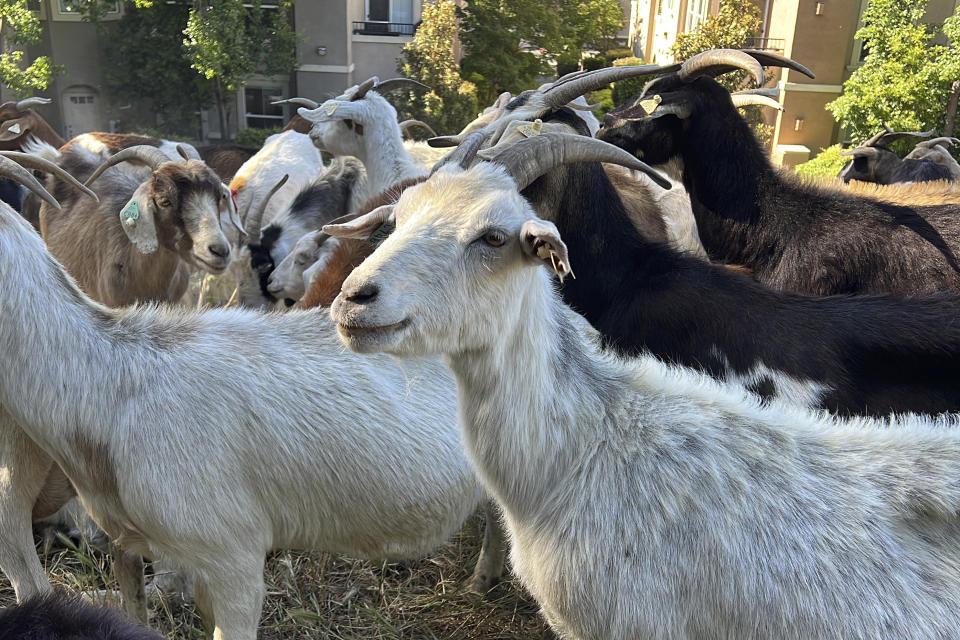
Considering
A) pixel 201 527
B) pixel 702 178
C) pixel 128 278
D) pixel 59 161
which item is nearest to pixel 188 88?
pixel 59 161

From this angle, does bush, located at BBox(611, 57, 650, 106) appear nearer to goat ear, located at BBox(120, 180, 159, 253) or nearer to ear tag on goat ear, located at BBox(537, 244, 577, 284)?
goat ear, located at BBox(120, 180, 159, 253)

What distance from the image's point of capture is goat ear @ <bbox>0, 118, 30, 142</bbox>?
25.5 feet

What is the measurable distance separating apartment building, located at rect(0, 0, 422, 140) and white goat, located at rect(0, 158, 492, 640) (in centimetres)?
1613

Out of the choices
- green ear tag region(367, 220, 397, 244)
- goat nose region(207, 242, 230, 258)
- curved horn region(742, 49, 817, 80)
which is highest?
curved horn region(742, 49, 817, 80)

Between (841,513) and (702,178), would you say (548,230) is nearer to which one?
(841,513)

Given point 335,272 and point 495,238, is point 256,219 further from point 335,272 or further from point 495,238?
point 495,238

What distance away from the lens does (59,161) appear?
274 inches

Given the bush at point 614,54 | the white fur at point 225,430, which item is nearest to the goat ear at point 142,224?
the white fur at point 225,430

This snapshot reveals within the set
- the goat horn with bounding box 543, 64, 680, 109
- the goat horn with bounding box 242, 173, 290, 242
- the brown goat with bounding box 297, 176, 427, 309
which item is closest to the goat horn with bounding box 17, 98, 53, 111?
the goat horn with bounding box 242, 173, 290, 242

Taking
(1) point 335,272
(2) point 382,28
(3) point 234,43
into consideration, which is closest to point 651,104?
(1) point 335,272

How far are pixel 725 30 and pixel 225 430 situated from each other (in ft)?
59.3

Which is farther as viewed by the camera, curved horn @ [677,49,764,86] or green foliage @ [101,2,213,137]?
green foliage @ [101,2,213,137]

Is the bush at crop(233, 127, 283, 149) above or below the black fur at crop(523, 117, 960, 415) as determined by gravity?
below

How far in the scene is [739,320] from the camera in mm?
3574
